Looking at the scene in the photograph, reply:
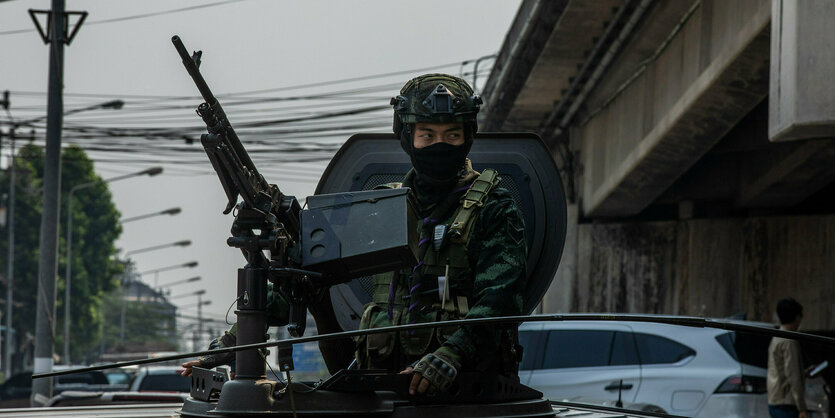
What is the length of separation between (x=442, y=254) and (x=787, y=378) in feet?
22.6

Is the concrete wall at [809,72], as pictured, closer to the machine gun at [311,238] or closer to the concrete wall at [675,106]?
the concrete wall at [675,106]

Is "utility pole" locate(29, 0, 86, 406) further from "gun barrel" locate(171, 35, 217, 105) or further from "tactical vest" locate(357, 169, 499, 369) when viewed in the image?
"gun barrel" locate(171, 35, 217, 105)

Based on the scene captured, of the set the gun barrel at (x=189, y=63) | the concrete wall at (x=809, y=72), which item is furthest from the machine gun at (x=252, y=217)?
the concrete wall at (x=809, y=72)

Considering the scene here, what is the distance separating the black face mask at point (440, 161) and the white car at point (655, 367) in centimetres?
724

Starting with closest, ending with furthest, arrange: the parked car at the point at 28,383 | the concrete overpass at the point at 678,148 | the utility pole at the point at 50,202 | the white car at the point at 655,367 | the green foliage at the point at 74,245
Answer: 1. the white car at the point at 655,367
2. the concrete overpass at the point at 678,148
3. the utility pole at the point at 50,202
4. the parked car at the point at 28,383
5. the green foliage at the point at 74,245

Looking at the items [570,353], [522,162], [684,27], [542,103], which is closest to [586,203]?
[542,103]

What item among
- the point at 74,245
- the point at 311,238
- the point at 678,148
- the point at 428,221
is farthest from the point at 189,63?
the point at 74,245

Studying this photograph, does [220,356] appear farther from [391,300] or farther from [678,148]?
[678,148]

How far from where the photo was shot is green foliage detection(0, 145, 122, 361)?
60.3 meters

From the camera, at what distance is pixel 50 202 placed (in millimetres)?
16547

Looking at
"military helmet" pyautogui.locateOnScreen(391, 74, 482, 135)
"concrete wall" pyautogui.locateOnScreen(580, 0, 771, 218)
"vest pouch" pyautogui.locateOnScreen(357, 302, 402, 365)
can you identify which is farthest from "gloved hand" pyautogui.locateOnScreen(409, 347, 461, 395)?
"concrete wall" pyautogui.locateOnScreen(580, 0, 771, 218)

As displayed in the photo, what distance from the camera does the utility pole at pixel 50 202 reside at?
15797 millimetres

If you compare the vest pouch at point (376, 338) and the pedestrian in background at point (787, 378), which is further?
the pedestrian in background at point (787, 378)

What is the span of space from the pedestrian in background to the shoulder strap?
6588 millimetres
